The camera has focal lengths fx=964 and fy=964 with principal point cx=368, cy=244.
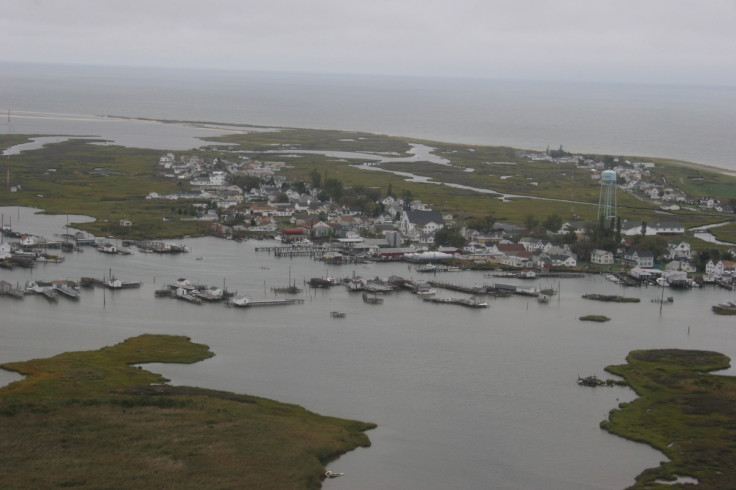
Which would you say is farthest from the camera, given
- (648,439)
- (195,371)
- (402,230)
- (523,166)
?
(523,166)

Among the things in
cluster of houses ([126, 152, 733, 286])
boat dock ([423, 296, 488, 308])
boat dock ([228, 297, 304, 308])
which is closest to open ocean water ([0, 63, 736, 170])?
cluster of houses ([126, 152, 733, 286])

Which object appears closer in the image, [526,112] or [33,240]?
[33,240]

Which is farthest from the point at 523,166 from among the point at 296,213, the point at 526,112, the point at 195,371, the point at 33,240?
the point at 526,112

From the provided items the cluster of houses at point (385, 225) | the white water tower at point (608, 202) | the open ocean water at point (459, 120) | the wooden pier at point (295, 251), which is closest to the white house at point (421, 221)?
the cluster of houses at point (385, 225)

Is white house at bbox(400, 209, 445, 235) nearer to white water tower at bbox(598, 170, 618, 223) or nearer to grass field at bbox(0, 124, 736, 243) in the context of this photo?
grass field at bbox(0, 124, 736, 243)

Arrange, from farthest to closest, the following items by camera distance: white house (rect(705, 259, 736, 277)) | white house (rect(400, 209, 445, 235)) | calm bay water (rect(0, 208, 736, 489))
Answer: white house (rect(400, 209, 445, 235)) < white house (rect(705, 259, 736, 277)) < calm bay water (rect(0, 208, 736, 489))

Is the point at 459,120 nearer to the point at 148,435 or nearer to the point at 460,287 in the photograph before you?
the point at 460,287

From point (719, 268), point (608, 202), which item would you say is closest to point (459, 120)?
point (608, 202)

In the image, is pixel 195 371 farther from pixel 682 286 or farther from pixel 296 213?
pixel 296 213
